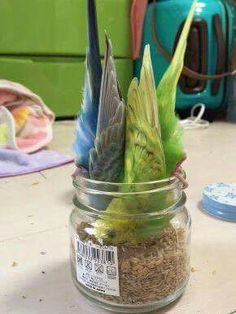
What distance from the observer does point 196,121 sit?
1.11m

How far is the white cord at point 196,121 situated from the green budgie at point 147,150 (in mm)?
781

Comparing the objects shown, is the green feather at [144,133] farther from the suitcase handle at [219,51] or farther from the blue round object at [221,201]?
the suitcase handle at [219,51]

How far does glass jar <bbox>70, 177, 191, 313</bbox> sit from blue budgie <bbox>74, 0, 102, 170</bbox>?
2cm

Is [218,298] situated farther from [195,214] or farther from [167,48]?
[167,48]

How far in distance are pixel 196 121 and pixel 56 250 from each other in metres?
0.78

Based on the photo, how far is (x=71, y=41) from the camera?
1126 millimetres

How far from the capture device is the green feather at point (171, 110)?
281mm

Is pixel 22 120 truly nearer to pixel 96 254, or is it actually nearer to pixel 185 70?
pixel 185 70

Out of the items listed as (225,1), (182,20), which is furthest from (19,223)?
Answer: (225,1)

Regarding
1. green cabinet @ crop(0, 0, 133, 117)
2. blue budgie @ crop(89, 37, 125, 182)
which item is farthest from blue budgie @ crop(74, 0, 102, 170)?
green cabinet @ crop(0, 0, 133, 117)

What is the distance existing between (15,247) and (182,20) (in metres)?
0.85

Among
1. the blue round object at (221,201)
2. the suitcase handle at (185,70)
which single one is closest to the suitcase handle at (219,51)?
the suitcase handle at (185,70)

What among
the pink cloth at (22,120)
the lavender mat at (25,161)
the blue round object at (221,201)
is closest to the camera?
the blue round object at (221,201)

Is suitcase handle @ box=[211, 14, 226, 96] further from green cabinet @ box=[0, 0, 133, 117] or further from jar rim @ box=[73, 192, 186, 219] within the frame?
jar rim @ box=[73, 192, 186, 219]
